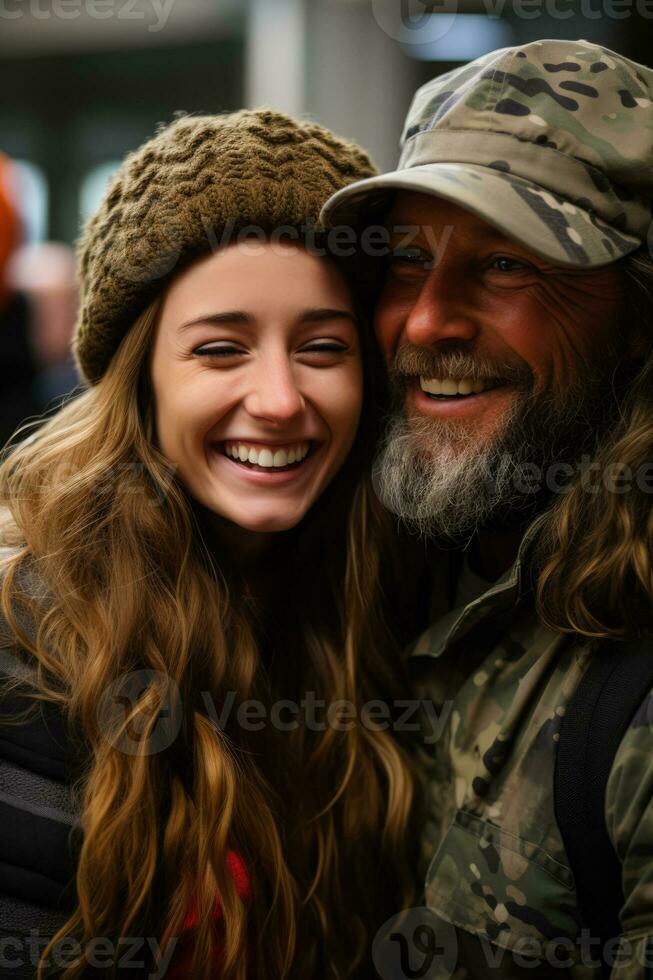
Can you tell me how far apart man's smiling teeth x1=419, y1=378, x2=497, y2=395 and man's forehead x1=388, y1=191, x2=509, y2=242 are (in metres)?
0.28

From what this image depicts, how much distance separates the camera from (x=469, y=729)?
1.91m

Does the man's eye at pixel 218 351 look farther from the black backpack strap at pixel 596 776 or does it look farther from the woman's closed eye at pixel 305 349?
the black backpack strap at pixel 596 776

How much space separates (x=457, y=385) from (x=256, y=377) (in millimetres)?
414

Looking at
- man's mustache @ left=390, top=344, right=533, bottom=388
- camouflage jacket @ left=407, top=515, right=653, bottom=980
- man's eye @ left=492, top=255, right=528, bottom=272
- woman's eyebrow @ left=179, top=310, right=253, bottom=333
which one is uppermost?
man's eye @ left=492, top=255, right=528, bottom=272

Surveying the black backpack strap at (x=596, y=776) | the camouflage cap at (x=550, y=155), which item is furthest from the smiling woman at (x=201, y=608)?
the black backpack strap at (x=596, y=776)

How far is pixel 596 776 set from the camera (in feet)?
5.28

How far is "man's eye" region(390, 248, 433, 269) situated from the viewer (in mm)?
2031

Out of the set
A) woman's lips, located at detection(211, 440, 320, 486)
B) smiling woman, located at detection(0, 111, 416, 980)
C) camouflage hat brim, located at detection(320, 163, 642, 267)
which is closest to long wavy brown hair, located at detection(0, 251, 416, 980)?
smiling woman, located at detection(0, 111, 416, 980)

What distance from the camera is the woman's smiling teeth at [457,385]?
2018mm

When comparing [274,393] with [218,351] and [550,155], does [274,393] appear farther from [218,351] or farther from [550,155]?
[550,155]

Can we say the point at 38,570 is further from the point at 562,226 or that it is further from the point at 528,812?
the point at 562,226

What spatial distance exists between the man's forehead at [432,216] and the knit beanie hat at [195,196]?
112 millimetres

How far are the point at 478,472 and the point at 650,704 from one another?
60cm

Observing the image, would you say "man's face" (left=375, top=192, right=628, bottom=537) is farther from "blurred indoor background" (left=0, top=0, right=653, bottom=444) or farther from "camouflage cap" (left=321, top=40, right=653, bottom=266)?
"blurred indoor background" (left=0, top=0, right=653, bottom=444)
